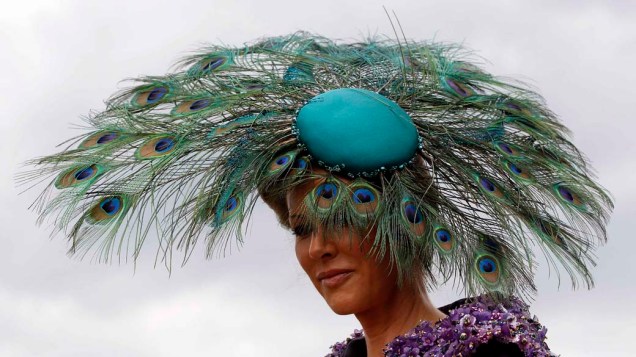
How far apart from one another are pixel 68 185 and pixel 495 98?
1979 millimetres

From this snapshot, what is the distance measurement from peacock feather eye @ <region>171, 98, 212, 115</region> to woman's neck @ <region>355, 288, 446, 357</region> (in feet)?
3.85

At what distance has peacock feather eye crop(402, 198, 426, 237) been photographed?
5445mm

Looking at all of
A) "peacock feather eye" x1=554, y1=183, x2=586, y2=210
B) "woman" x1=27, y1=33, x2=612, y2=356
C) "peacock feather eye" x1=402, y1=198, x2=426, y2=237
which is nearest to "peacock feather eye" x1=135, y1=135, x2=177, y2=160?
"woman" x1=27, y1=33, x2=612, y2=356

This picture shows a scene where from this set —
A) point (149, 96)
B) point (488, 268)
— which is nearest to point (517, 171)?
point (488, 268)

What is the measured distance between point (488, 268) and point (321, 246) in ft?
2.38

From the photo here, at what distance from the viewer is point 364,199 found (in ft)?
18.0

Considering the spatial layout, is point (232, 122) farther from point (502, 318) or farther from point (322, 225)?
point (502, 318)

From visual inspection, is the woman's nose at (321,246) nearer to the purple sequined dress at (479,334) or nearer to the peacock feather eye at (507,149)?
the purple sequined dress at (479,334)

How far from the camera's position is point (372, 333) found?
5.75m

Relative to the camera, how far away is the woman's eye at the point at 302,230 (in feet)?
18.5

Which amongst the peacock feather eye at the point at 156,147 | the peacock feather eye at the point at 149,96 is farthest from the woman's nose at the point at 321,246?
the peacock feather eye at the point at 149,96

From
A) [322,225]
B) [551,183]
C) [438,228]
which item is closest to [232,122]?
[322,225]

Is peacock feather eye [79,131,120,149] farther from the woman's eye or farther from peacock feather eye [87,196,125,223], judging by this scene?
the woman's eye

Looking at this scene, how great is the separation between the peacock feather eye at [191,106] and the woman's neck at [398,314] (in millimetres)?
1175
